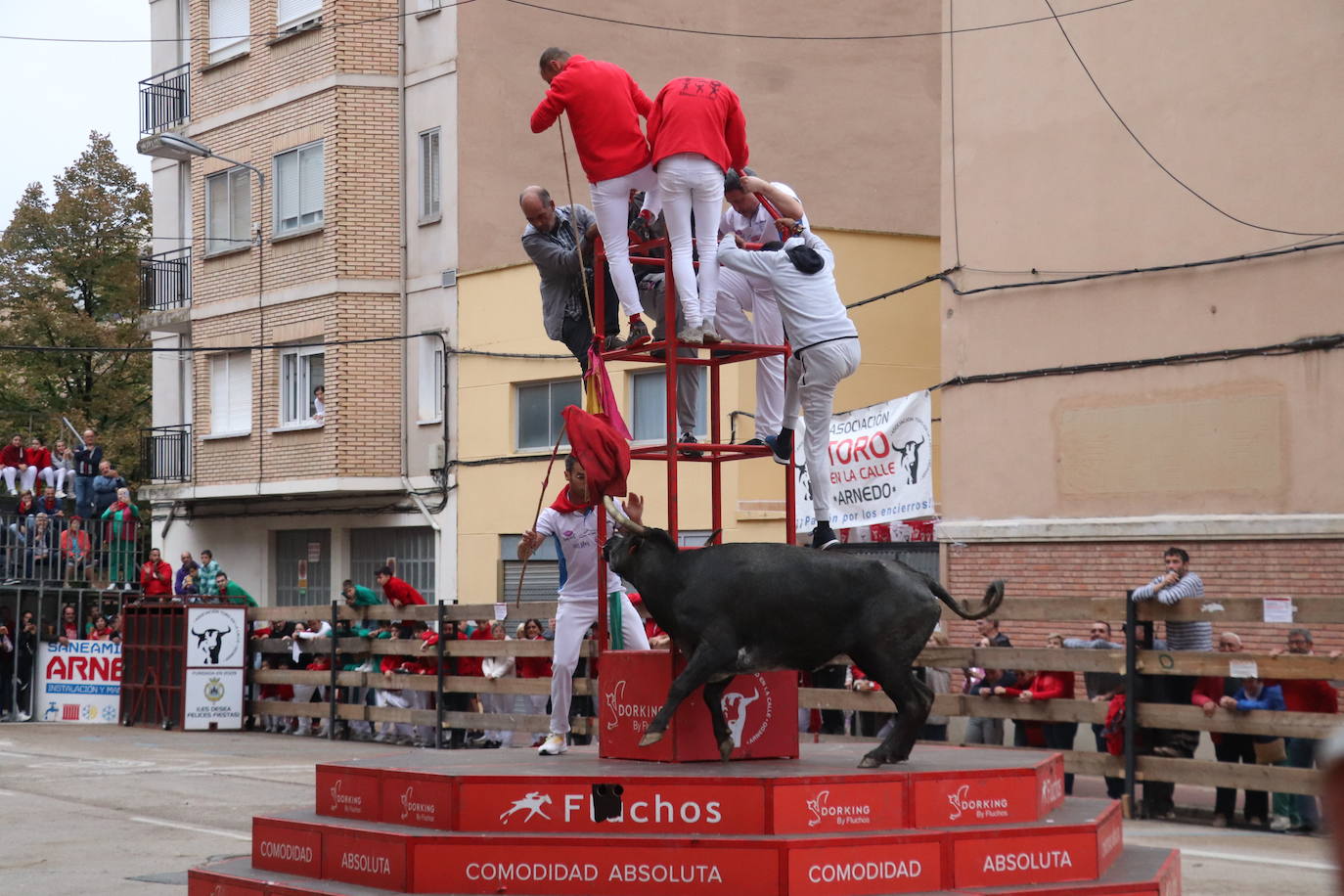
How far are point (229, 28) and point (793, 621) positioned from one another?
2672cm

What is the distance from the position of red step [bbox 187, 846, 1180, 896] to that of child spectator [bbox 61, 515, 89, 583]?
2083 centimetres

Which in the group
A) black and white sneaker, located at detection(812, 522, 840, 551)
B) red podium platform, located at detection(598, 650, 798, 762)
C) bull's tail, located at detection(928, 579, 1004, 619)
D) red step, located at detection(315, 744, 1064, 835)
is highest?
black and white sneaker, located at detection(812, 522, 840, 551)

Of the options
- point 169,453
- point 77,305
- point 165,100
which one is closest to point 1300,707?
point 169,453

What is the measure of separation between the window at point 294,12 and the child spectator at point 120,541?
908 cm

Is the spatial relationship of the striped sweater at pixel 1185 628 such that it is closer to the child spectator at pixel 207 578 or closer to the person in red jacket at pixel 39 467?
the child spectator at pixel 207 578

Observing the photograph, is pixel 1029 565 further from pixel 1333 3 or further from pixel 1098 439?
pixel 1333 3

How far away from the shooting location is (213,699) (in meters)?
23.2

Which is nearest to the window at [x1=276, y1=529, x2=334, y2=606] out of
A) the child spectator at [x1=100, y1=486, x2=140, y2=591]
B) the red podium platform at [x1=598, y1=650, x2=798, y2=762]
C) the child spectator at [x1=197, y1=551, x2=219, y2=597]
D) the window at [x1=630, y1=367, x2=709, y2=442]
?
the child spectator at [x1=100, y1=486, x2=140, y2=591]

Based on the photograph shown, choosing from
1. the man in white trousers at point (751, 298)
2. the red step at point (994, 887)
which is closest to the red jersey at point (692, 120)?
the man in white trousers at point (751, 298)

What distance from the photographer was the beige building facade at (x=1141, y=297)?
17.6 metres

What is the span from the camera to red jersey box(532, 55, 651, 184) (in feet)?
30.0

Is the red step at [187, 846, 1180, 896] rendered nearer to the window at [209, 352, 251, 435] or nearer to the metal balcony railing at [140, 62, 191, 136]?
the window at [209, 352, 251, 435]

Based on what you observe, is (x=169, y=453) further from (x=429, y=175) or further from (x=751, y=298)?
(x=751, y=298)

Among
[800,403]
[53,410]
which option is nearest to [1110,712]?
[800,403]
